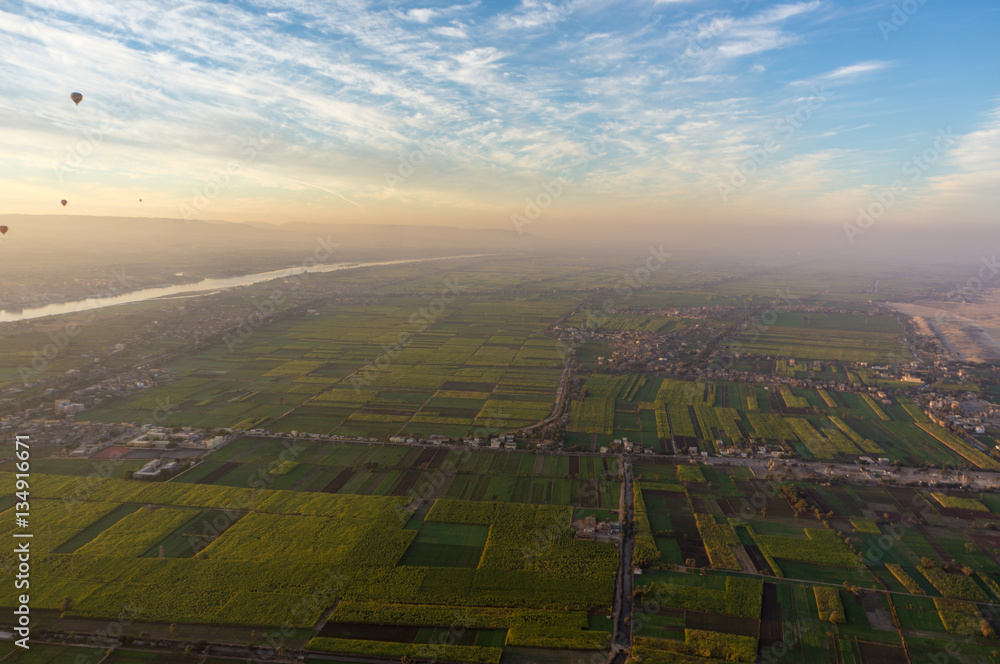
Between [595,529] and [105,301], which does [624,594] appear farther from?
[105,301]

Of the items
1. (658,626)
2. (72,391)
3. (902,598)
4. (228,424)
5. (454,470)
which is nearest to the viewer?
(658,626)

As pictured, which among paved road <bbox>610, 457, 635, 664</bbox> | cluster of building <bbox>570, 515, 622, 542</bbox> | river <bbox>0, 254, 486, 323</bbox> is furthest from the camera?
river <bbox>0, 254, 486, 323</bbox>


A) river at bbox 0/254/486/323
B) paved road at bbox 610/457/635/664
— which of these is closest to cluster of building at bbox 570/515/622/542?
paved road at bbox 610/457/635/664

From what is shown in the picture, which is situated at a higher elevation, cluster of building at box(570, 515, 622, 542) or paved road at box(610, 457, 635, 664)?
cluster of building at box(570, 515, 622, 542)

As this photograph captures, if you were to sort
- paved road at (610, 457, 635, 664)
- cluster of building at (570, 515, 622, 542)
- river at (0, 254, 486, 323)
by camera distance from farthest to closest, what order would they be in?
river at (0, 254, 486, 323) < cluster of building at (570, 515, 622, 542) < paved road at (610, 457, 635, 664)

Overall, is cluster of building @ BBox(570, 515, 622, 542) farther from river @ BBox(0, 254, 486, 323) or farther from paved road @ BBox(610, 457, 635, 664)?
river @ BBox(0, 254, 486, 323)

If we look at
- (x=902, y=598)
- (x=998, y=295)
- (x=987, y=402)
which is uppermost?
(x=998, y=295)

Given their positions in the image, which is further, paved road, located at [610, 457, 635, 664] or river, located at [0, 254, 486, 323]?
river, located at [0, 254, 486, 323]

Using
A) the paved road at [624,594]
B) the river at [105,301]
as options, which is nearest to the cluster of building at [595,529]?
the paved road at [624,594]

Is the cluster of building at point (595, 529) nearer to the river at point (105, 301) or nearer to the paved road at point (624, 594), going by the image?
the paved road at point (624, 594)

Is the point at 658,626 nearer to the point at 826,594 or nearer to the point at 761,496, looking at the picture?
the point at 826,594

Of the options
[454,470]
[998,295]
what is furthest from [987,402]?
[998,295]
